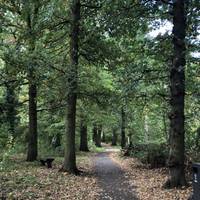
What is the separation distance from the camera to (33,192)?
36.6 feet

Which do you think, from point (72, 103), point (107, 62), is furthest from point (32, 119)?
point (107, 62)

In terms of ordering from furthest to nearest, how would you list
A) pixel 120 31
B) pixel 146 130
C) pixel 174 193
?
pixel 146 130
pixel 120 31
pixel 174 193

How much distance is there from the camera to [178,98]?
11945 mm

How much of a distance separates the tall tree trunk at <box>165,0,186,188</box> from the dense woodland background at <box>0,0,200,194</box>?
A: 1.2 inches

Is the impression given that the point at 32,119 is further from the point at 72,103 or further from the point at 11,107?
the point at 72,103

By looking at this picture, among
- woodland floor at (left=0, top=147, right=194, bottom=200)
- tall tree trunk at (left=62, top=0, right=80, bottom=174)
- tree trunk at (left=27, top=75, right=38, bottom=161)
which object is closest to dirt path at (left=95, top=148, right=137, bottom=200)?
woodland floor at (left=0, top=147, right=194, bottom=200)

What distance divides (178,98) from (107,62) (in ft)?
21.2

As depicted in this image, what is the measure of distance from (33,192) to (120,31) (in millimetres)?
6002

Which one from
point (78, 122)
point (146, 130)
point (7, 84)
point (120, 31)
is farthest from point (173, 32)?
point (146, 130)

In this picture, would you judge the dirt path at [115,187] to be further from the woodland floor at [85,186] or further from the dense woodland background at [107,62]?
the dense woodland background at [107,62]

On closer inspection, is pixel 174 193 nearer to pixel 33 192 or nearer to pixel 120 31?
pixel 33 192

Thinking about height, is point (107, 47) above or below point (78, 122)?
above

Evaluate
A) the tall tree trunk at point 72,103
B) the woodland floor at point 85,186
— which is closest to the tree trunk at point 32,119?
the woodland floor at point 85,186

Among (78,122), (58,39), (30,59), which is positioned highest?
(58,39)
